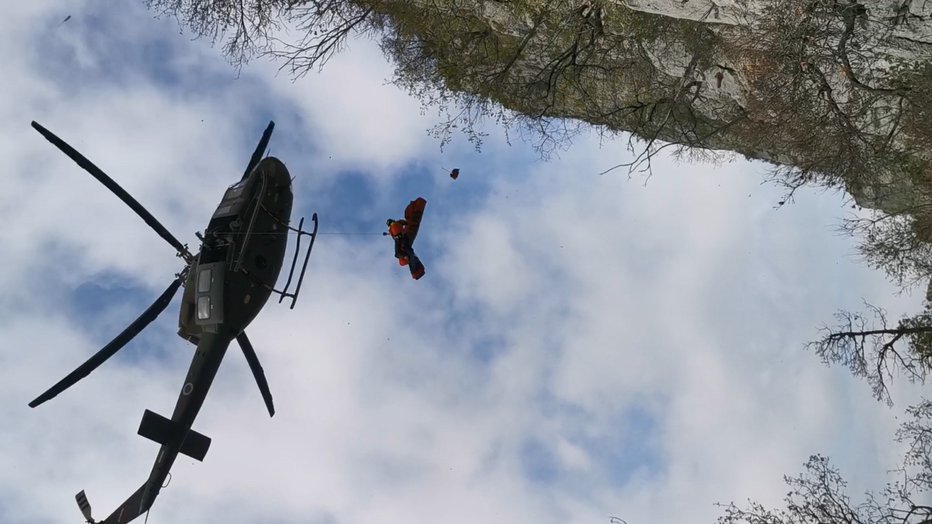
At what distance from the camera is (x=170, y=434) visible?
9.68 metres

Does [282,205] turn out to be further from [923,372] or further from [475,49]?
[923,372]

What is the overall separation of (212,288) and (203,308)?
14.5 inches

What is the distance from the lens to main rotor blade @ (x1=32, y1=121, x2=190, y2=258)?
8875mm

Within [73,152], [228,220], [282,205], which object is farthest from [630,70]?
[73,152]

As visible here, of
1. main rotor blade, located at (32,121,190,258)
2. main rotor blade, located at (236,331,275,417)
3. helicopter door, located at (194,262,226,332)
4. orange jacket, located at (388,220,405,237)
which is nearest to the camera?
main rotor blade, located at (32,121,190,258)

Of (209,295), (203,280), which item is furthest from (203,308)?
(203,280)

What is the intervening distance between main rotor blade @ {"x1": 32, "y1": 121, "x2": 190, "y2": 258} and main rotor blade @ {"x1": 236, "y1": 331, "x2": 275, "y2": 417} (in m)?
1.84

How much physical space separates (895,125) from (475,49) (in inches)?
310

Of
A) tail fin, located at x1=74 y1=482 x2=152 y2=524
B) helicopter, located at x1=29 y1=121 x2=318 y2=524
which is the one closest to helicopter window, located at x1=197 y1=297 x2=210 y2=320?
helicopter, located at x1=29 y1=121 x2=318 y2=524

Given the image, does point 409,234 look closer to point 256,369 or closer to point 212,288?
point 212,288

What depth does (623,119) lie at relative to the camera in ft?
44.5

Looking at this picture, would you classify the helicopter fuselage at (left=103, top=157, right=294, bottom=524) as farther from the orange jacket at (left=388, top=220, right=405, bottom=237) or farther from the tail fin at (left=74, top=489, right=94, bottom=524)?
the orange jacket at (left=388, top=220, right=405, bottom=237)

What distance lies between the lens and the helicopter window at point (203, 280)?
30.7 ft

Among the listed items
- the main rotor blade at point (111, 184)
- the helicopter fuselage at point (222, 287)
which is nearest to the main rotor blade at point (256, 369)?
the helicopter fuselage at point (222, 287)
